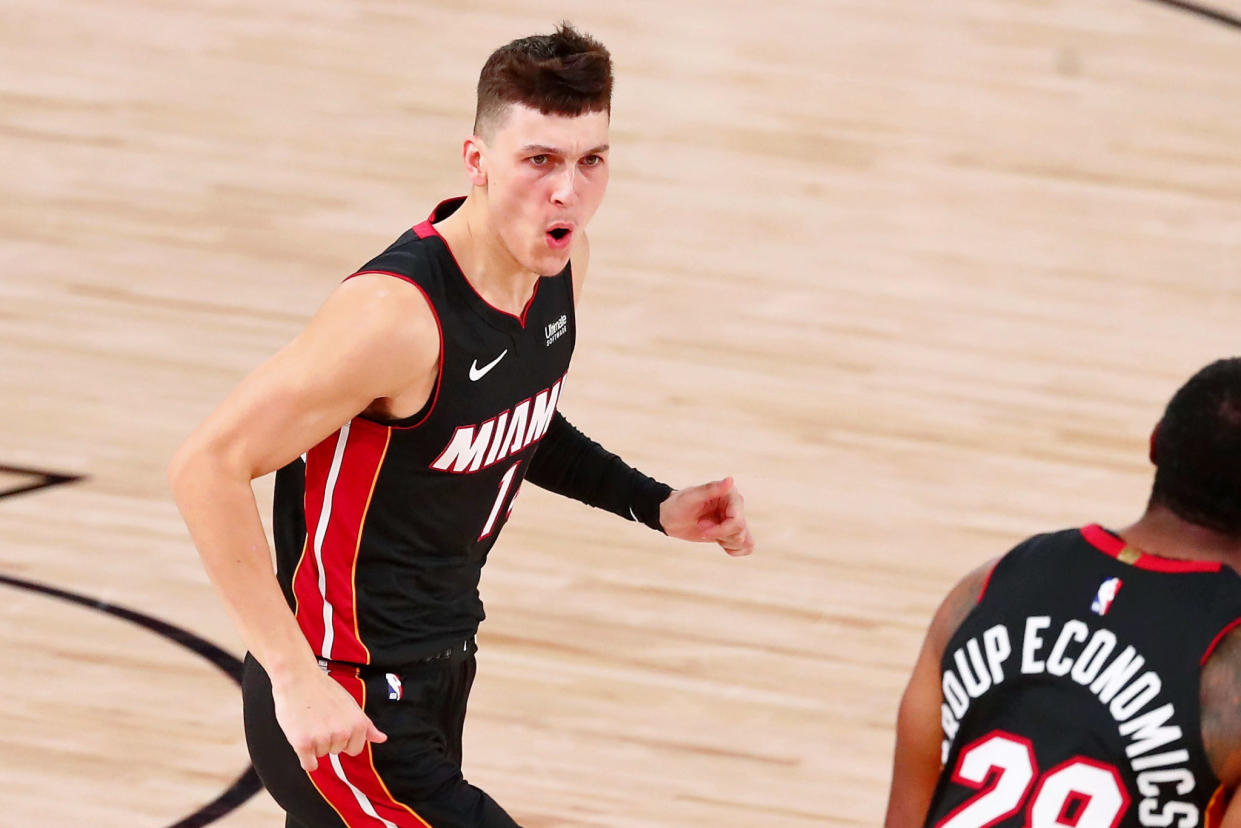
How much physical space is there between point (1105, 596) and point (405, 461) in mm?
1175

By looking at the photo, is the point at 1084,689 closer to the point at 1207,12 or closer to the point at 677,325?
the point at 677,325

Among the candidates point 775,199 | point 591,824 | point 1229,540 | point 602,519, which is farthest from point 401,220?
point 1229,540

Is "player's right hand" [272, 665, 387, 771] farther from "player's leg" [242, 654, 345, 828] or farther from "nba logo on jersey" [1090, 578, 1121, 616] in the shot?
"nba logo on jersey" [1090, 578, 1121, 616]

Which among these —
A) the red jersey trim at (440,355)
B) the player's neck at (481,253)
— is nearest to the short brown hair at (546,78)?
the player's neck at (481,253)

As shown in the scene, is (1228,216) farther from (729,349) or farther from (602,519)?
(602,519)

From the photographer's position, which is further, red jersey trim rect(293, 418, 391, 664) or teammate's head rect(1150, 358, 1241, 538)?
red jersey trim rect(293, 418, 391, 664)

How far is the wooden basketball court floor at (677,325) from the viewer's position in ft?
17.2

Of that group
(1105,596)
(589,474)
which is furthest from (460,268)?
(1105,596)

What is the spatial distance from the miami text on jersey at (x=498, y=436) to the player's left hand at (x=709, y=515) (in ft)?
1.11

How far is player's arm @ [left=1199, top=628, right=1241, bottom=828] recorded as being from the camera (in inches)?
93.6

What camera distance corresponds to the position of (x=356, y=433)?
315cm

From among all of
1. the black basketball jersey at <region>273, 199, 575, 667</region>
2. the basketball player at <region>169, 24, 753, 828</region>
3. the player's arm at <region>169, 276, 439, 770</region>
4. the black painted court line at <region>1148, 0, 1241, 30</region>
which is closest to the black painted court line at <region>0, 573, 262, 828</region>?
the basketball player at <region>169, 24, 753, 828</region>

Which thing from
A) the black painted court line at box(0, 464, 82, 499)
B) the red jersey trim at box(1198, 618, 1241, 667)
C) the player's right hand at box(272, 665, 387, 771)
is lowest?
the black painted court line at box(0, 464, 82, 499)

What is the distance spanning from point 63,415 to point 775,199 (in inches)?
145
